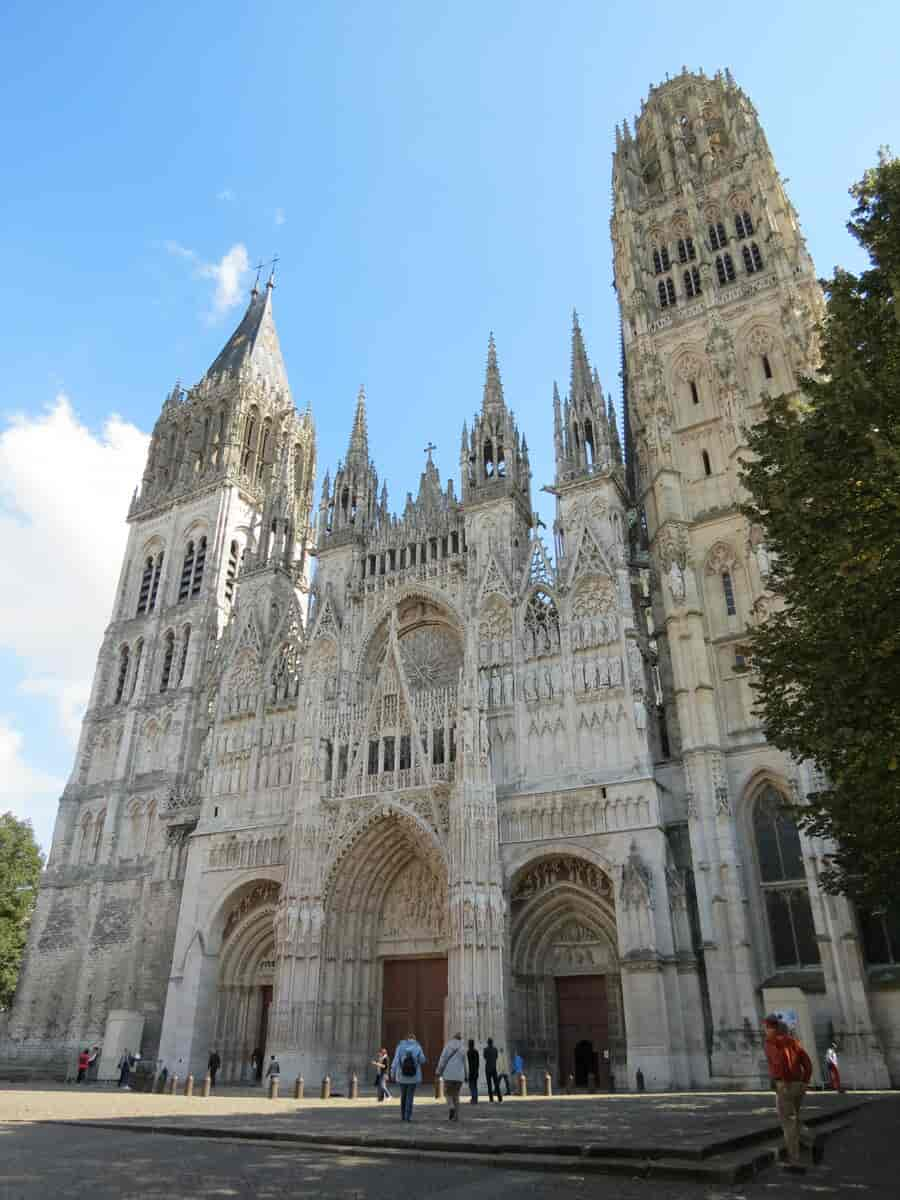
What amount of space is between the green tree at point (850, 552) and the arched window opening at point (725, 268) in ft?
65.6

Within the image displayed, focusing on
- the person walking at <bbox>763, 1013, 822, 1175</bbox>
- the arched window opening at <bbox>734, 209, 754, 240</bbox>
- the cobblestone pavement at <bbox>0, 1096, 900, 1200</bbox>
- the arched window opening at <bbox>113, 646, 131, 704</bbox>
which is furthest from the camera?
the arched window opening at <bbox>113, 646, 131, 704</bbox>

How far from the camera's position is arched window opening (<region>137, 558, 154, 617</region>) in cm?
4222

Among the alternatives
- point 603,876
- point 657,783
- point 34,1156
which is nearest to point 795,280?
point 657,783

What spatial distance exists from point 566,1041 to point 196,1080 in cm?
1172

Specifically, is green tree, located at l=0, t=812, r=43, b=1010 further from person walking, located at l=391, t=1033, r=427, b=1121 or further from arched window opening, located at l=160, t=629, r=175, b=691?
person walking, located at l=391, t=1033, r=427, b=1121

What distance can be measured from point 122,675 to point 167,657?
105 inches

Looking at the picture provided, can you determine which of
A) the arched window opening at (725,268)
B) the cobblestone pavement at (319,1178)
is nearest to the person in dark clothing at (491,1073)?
the cobblestone pavement at (319,1178)

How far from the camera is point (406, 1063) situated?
12797 millimetres

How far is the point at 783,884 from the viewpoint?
22922mm

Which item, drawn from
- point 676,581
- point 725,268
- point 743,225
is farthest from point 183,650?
point 743,225

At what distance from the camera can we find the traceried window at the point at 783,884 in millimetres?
22359

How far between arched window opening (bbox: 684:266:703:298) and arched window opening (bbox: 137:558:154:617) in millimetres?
28791

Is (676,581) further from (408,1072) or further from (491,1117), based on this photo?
(408,1072)

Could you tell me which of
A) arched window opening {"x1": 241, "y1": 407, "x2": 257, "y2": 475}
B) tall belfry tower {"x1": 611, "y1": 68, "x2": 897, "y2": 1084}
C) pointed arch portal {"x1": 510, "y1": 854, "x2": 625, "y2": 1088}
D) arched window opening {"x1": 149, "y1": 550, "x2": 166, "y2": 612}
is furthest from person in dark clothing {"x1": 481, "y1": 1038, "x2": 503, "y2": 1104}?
arched window opening {"x1": 241, "y1": 407, "x2": 257, "y2": 475}
